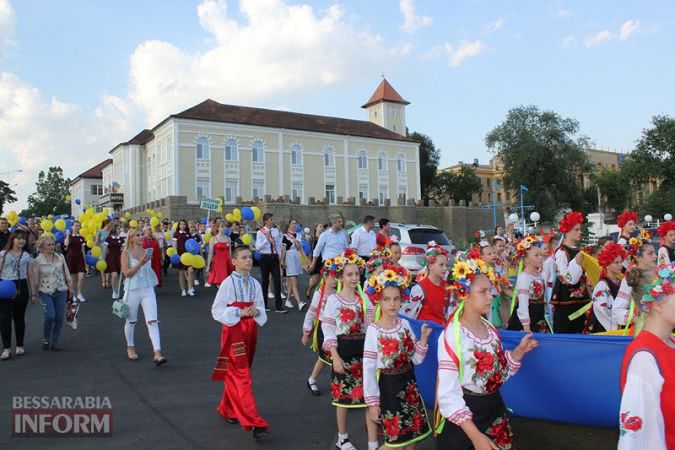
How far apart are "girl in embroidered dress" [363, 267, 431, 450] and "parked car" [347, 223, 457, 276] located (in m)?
10.2

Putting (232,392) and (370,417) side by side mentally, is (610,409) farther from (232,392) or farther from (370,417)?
(232,392)

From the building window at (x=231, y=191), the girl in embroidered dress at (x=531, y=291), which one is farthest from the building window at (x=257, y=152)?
the girl in embroidered dress at (x=531, y=291)

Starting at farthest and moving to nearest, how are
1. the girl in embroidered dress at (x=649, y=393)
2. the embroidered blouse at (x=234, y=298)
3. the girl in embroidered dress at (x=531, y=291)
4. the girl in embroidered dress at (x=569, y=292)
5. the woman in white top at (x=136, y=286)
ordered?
the woman in white top at (x=136, y=286), the girl in embroidered dress at (x=569, y=292), the girl in embroidered dress at (x=531, y=291), the embroidered blouse at (x=234, y=298), the girl in embroidered dress at (x=649, y=393)

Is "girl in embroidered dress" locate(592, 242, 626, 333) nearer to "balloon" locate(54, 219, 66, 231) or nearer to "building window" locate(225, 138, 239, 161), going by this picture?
"balloon" locate(54, 219, 66, 231)

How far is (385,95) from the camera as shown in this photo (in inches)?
3150

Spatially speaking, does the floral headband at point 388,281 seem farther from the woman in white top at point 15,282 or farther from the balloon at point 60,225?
the balloon at point 60,225

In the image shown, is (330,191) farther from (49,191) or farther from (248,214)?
(49,191)

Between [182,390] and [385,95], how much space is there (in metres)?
76.4

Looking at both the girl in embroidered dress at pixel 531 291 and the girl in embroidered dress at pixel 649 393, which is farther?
the girl in embroidered dress at pixel 531 291

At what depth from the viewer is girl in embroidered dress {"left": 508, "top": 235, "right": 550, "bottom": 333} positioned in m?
6.45

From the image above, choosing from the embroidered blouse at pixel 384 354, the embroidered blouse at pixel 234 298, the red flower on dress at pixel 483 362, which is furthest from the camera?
the embroidered blouse at pixel 234 298

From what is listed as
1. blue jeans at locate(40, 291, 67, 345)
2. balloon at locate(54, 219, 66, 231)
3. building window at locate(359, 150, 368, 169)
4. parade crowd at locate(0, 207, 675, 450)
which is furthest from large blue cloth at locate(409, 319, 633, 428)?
building window at locate(359, 150, 368, 169)

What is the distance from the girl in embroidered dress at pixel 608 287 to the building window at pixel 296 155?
57970mm

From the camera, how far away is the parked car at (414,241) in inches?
578
